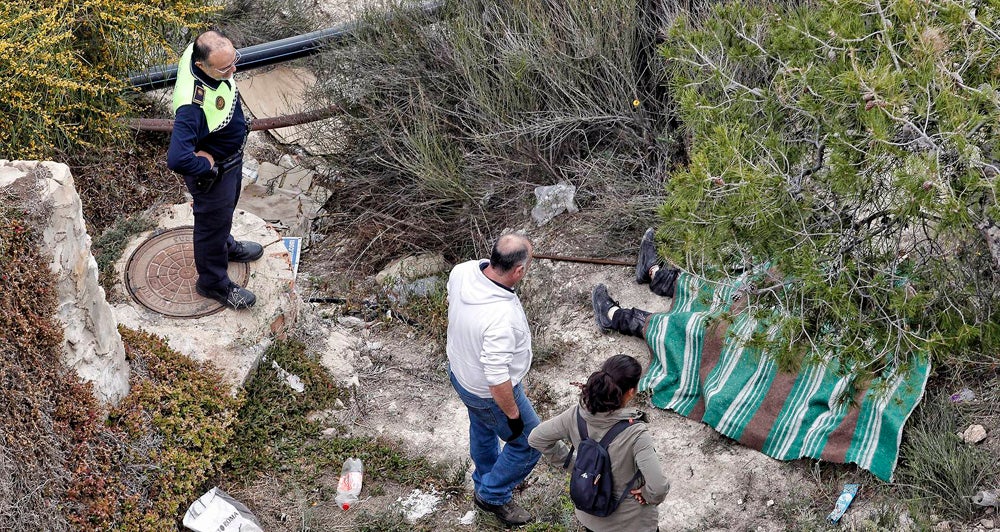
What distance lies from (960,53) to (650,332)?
102 inches

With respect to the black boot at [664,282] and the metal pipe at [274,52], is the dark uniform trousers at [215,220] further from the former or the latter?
the black boot at [664,282]

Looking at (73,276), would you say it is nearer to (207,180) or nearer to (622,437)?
(207,180)

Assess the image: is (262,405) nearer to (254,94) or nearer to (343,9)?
(254,94)

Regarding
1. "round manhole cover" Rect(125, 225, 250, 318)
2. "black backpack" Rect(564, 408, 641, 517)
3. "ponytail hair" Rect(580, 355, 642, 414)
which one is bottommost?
"round manhole cover" Rect(125, 225, 250, 318)

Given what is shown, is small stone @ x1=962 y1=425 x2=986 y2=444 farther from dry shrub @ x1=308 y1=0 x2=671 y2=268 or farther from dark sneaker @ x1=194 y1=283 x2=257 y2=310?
dark sneaker @ x1=194 y1=283 x2=257 y2=310

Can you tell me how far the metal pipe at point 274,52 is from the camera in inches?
284

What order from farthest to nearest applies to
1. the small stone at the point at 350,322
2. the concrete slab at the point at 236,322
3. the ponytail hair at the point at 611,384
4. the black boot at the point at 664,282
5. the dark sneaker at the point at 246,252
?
the small stone at the point at 350,322, the black boot at the point at 664,282, the dark sneaker at the point at 246,252, the concrete slab at the point at 236,322, the ponytail hair at the point at 611,384

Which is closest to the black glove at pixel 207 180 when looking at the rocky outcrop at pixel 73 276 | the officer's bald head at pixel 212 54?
the officer's bald head at pixel 212 54

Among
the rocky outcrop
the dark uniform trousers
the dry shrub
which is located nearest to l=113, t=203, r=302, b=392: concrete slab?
the dark uniform trousers

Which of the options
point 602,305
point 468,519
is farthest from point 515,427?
point 602,305

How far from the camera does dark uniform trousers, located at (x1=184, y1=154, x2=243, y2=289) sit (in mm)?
5074

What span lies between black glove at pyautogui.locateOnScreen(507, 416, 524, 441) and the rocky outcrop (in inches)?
82.2

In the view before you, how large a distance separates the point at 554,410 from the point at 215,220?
7.46 ft

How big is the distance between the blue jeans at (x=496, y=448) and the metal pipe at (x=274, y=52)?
14.0ft
